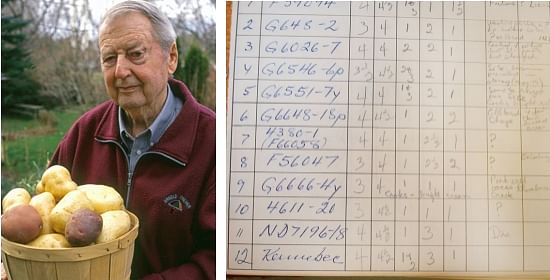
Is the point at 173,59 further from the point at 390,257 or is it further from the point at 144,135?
the point at 390,257

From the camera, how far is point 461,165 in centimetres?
57

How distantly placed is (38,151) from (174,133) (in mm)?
134

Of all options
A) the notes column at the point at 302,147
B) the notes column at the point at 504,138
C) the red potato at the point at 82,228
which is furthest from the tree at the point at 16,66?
the notes column at the point at 504,138

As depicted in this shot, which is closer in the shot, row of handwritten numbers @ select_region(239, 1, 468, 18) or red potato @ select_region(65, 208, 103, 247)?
red potato @ select_region(65, 208, 103, 247)

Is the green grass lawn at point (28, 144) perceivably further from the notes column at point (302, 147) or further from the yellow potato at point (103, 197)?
the notes column at point (302, 147)

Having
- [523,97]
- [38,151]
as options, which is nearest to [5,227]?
[38,151]

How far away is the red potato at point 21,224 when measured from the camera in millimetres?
473

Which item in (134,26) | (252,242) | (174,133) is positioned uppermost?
(134,26)

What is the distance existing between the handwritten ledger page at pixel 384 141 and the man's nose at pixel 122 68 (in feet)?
0.37

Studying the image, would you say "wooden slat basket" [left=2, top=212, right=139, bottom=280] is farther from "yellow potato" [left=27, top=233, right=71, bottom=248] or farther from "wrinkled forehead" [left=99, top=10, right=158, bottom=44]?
"wrinkled forehead" [left=99, top=10, right=158, bottom=44]

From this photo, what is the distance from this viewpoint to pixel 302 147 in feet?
1.85

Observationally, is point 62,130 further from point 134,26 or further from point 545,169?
point 545,169

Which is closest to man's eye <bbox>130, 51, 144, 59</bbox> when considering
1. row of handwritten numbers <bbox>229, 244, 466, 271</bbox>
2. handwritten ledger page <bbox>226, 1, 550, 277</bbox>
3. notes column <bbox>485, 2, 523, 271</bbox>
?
handwritten ledger page <bbox>226, 1, 550, 277</bbox>

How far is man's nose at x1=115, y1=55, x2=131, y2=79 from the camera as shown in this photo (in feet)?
1.67
